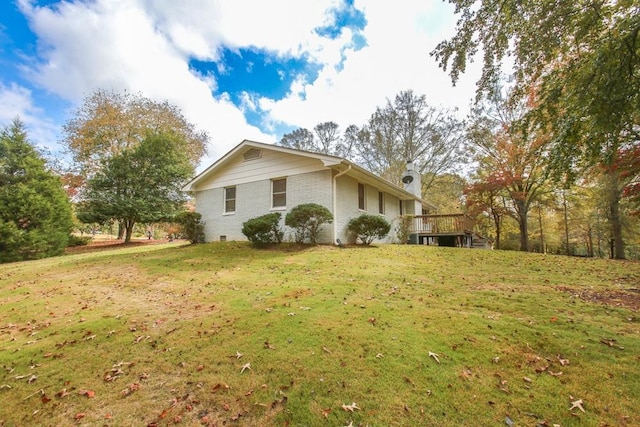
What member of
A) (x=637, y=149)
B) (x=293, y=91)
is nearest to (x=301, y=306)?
(x=637, y=149)

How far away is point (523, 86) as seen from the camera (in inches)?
240

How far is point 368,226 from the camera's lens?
11.6 metres

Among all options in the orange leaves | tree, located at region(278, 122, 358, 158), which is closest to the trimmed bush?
tree, located at region(278, 122, 358, 158)

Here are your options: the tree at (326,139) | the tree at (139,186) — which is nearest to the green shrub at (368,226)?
the tree at (139,186)

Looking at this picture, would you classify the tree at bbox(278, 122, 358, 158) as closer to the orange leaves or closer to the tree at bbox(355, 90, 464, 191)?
the tree at bbox(355, 90, 464, 191)

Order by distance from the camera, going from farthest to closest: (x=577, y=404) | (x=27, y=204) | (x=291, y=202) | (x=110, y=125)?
(x=110, y=125) → (x=291, y=202) → (x=27, y=204) → (x=577, y=404)

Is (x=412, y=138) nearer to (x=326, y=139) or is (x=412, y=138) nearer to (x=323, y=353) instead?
(x=326, y=139)

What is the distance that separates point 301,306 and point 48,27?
13426mm

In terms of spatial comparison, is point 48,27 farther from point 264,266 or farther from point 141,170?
point 264,266

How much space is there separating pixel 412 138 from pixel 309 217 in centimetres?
1677

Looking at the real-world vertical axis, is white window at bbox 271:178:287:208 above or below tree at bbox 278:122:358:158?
below

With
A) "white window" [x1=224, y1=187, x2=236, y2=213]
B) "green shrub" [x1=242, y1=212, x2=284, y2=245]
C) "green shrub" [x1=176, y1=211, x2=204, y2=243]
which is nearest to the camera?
"green shrub" [x1=242, y1=212, x2=284, y2=245]

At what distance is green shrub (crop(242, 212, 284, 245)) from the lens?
10.5m

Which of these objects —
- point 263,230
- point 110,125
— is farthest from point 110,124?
point 263,230
